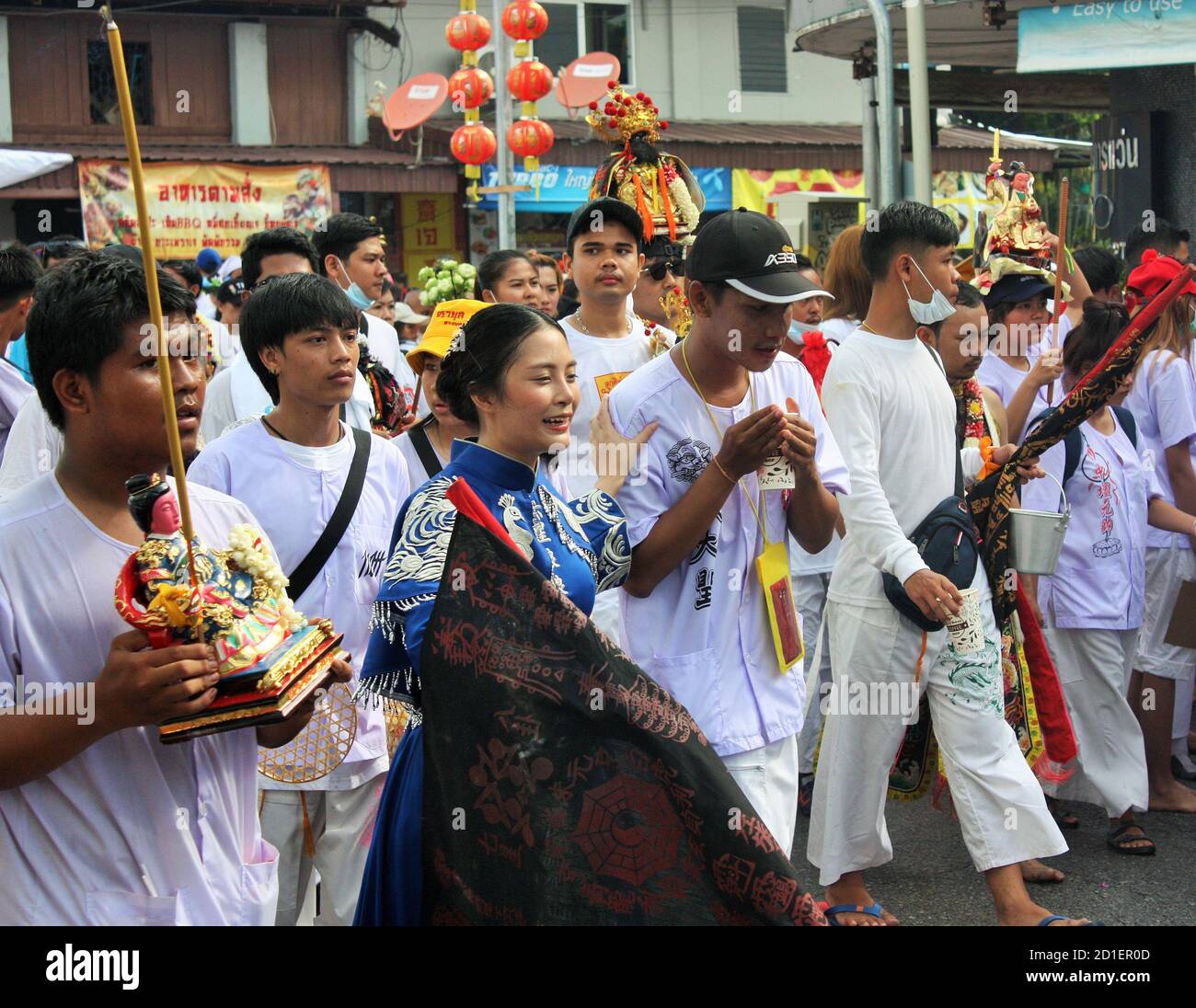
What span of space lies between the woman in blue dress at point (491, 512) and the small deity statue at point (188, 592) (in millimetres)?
495

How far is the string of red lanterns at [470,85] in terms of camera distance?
52.2 feet

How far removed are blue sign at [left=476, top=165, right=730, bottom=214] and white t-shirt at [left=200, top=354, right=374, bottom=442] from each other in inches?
654

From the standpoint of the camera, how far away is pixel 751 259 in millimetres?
3996

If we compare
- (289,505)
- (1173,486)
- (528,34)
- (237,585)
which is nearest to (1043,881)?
(1173,486)

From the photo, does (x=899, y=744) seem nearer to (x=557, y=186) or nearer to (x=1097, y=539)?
(x=1097, y=539)

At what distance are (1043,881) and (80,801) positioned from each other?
4171 millimetres

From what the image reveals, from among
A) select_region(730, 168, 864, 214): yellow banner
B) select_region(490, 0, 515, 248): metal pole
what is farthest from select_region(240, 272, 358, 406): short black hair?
select_region(730, 168, 864, 214): yellow banner

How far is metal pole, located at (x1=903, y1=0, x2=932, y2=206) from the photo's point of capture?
8637 millimetres

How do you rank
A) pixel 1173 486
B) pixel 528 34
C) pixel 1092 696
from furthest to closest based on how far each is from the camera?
1. pixel 528 34
2. pixel 1173 486
3. pixel 1092 696

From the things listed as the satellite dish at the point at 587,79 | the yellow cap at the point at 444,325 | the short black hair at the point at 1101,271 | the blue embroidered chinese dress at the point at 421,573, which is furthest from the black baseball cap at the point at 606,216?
the satellite dish at the point at 587,79

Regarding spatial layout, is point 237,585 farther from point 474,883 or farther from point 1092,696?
point 1092,696

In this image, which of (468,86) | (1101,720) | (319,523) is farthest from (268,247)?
(468,86)

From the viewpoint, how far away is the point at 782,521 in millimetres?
4191

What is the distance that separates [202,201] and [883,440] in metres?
17.3
